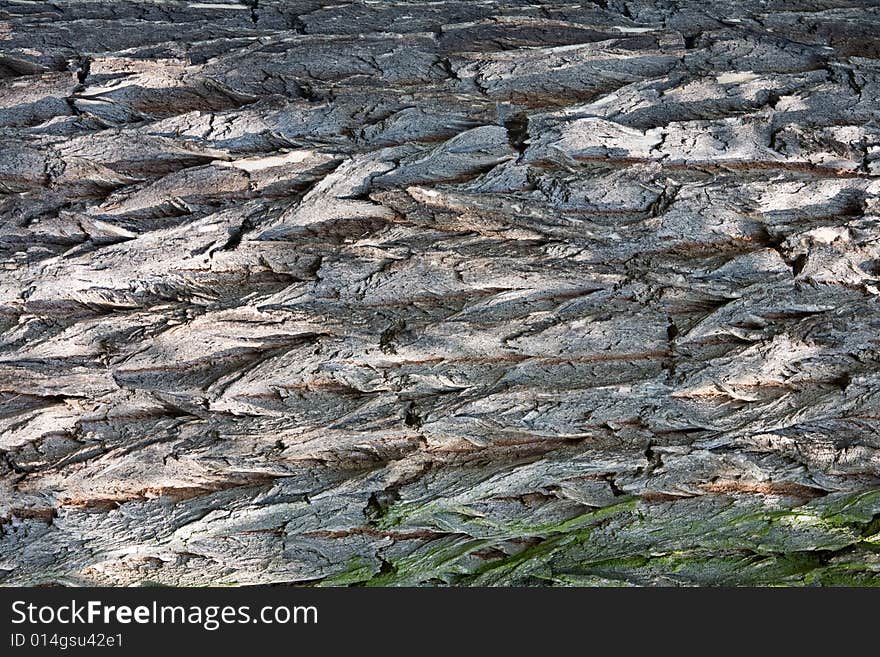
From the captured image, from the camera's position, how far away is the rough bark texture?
1.96 metres

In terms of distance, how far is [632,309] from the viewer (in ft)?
6.44

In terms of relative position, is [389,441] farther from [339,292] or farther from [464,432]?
[339,292]

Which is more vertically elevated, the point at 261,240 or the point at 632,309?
the point at 261,240

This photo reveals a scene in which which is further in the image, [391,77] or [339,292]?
[391,77]

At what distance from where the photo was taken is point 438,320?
1.98 m

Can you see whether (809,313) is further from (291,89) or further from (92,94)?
(92,94)

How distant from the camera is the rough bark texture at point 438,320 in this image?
1.96 m

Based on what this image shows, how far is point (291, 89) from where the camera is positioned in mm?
2141

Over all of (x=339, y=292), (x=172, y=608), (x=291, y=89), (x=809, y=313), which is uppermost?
(x=291, y=89)

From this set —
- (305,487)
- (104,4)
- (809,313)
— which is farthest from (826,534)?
(104,4)

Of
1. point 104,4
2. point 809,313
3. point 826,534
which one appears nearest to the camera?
point 809,313

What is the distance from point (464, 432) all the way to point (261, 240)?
67 centimetres

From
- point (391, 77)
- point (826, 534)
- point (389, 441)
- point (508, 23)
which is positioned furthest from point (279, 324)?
point (826, 534)

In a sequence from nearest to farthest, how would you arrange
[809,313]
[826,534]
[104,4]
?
1. [809,313]
2. [826,534]
3. [104,4]
